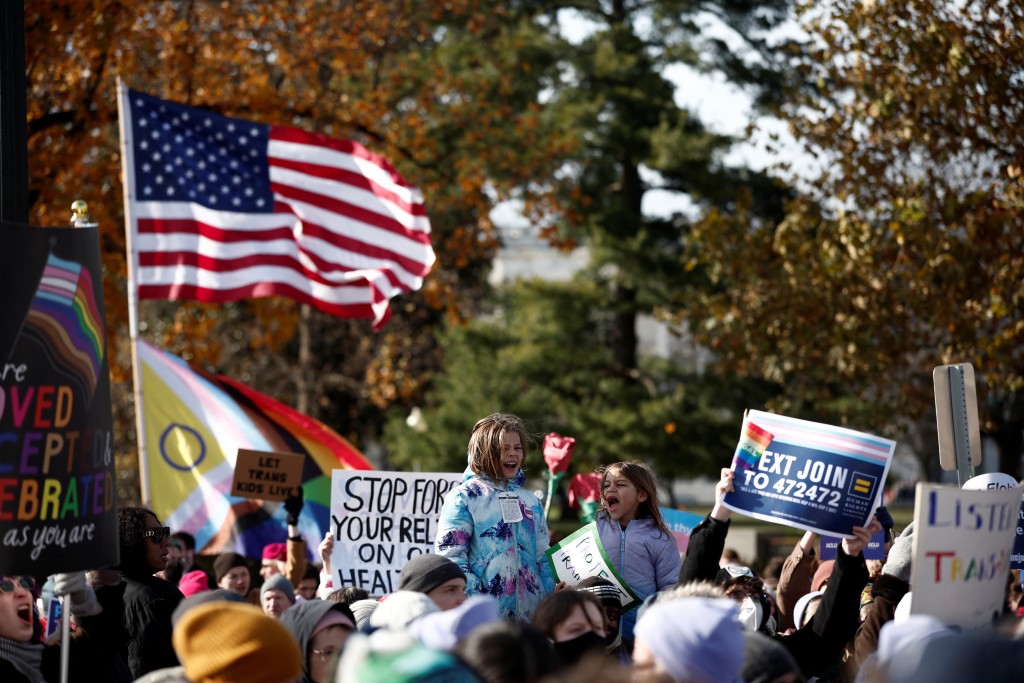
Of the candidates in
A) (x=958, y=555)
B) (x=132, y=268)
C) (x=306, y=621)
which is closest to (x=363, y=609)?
(x=306, y=621)

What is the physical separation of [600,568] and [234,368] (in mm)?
21612

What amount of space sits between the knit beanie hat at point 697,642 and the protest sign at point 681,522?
6215 millimetres

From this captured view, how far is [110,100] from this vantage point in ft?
54.5

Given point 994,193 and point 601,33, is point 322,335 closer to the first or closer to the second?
point 601,33

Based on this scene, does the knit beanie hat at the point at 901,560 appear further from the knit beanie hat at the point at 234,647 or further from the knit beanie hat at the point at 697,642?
the knit beanie hat at the point at 234,647

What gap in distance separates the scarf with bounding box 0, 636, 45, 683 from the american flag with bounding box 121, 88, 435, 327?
22.2 ft

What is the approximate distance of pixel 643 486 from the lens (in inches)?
284

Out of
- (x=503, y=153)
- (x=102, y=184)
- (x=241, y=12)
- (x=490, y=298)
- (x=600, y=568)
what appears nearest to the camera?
(x=600, y=568)

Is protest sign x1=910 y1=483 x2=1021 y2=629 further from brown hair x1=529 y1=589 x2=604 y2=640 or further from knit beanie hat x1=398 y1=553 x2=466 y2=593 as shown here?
knit beanie hat x1=398 y1=553 x2=466 y2=593

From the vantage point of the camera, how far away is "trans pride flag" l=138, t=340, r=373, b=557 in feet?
36.0

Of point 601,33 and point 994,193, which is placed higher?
point 601,33

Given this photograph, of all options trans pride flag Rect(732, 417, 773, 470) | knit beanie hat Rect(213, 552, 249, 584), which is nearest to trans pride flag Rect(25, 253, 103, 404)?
trans pride flag Rect(732, 417, 773, 470)

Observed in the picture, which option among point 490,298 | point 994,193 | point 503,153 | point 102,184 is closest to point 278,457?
point 102,184

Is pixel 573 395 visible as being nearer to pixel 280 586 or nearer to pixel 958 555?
pixel 280 586
